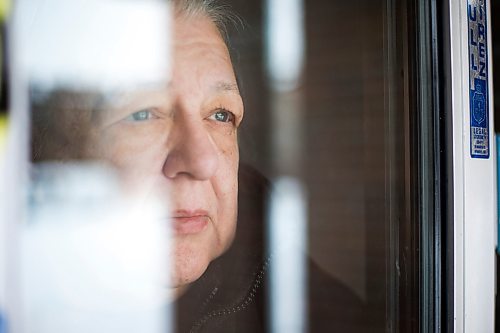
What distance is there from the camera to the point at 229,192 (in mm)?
1049

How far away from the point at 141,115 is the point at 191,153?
11 centimetres

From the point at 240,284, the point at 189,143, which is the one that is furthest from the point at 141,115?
the point at 240,284

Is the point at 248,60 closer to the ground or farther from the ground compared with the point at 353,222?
farther from the ground

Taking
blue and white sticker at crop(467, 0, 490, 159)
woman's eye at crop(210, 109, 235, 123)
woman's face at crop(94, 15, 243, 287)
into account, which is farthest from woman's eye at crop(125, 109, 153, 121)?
blue and white sticker at crop(467, 0, 490, 159)

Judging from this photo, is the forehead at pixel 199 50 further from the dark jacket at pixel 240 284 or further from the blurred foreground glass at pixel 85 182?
the dark jacket at pixel 240 284

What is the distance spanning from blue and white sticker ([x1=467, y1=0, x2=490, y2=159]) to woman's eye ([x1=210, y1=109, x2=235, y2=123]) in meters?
0.68

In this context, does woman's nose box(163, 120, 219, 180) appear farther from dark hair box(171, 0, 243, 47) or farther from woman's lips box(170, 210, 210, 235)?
dark hair box(171, 0, 243, 47)

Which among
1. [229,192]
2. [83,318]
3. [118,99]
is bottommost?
[83,318]

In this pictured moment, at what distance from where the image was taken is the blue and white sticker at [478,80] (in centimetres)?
149

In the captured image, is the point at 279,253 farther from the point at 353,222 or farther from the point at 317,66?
the point at 317,66

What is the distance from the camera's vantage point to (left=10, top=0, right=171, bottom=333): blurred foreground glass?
715 mm

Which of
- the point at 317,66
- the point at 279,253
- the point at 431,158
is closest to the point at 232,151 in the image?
the point at 279,253

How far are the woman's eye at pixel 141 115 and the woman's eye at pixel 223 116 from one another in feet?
0.41

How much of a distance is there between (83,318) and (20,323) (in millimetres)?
113
